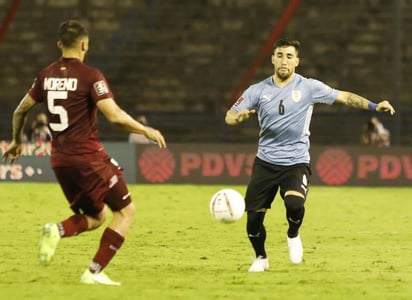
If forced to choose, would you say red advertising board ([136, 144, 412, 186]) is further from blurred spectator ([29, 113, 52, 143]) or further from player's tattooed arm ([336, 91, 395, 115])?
player's tattooed arm ([336, 91, 395, 115])

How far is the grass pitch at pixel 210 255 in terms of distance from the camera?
30.9 feet

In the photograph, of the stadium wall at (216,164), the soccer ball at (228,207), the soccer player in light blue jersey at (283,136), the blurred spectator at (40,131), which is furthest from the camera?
the blurred spectator at (40,131)

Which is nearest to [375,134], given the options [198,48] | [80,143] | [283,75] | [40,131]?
[198,48]

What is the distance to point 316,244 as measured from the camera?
543 inches

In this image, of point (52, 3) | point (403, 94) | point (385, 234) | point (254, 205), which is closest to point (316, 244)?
point (385, 234)

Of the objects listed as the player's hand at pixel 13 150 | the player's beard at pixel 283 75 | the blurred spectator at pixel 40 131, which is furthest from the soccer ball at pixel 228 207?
the blurred spectator at pixel 40 131

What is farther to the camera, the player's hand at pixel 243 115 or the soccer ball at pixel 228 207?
the soccer ball at pixel 228 207

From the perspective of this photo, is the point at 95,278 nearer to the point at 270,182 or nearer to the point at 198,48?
the point at 270,182

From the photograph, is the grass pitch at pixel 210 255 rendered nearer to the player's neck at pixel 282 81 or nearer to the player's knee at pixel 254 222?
the player's knee at pixel 254 222

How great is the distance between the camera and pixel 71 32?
915 cm

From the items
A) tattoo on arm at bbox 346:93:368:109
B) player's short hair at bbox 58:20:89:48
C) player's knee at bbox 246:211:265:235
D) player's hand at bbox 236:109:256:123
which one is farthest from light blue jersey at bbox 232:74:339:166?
player's short hair at bbox 58:20:89:48

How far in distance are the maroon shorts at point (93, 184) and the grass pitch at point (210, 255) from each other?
650 mm

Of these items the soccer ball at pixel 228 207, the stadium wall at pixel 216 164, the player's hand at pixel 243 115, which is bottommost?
the stadium wall at pixel 216 164

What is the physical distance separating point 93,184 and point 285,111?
8.18 ft
